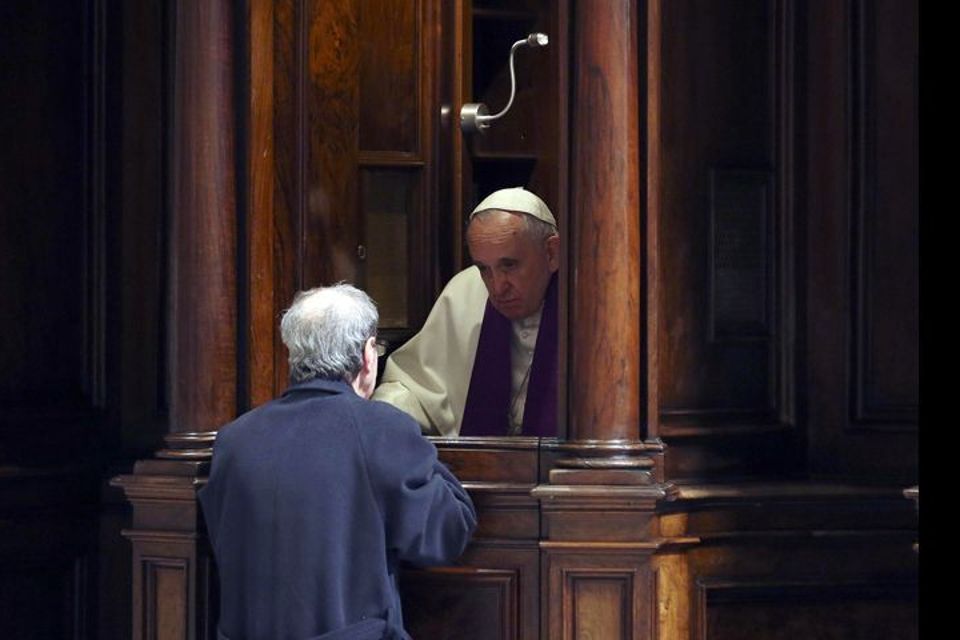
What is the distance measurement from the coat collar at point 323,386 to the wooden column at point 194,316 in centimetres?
48

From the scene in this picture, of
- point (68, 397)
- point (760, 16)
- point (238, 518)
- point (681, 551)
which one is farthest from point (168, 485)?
point (760, 16)

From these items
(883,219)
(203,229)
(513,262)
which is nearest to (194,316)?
(203,229)

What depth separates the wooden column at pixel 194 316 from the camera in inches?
152

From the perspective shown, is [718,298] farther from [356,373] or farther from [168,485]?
[168,485]

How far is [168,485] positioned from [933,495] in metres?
2.84

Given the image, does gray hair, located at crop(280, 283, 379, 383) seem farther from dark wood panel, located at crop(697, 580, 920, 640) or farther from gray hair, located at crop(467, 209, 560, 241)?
dark wood panel, located at crop(697, 580, 920, 640)

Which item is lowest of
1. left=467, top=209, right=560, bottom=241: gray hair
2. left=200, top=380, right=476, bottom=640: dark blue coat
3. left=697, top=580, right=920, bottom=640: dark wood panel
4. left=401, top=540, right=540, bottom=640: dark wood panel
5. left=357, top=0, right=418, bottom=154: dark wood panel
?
left=697, top=580, right=920, bottom=640: dark wood panel

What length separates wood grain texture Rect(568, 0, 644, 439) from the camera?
145 inches

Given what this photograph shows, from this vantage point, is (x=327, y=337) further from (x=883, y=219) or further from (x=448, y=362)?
(x=883, y=219)

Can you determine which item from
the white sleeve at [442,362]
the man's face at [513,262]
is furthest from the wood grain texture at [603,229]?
the white sleeve at [442,362]

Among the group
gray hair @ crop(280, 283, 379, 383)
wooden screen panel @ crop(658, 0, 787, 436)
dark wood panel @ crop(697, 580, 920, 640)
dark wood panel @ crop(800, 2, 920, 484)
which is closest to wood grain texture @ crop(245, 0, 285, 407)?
gray hair @ crop(280, 283, 379, 383)

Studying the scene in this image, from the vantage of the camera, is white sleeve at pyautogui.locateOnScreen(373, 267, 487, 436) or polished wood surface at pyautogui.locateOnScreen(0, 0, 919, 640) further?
white sleeve at pyautogui.locateOnScreen(373, 267, 487, 436)

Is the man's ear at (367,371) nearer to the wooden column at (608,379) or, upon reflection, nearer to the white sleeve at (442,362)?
the wooden column at (608,379)

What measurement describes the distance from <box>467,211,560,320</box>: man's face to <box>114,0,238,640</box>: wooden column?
77 centimetres
